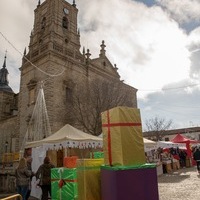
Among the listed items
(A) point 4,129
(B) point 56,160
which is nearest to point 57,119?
(B) point 56,160

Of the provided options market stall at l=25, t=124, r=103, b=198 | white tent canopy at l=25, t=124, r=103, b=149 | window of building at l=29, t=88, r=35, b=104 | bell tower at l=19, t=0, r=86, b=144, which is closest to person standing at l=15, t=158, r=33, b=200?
market stall at l=25, t=124, r=103, b=198

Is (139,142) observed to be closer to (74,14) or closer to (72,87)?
(72,87)

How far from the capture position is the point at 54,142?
37.5 feet

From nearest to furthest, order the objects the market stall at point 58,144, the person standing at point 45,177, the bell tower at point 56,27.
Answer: the person standing at point 45,177 → the market stall at point 58,144 → the bell tower at point 56,27

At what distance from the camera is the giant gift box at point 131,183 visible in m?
4.61

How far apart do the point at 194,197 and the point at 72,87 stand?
20.3 metres

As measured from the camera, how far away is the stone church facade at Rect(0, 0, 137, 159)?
83.3ft

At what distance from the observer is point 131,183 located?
184 inches

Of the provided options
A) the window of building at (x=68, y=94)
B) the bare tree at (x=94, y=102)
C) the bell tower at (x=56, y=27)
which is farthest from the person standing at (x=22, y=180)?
the bell tower at (x=56, y=27)

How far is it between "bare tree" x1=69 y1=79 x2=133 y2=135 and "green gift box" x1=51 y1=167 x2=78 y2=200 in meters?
15.5

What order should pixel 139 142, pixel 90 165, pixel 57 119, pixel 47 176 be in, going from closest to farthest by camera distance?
pixel 139 142 → pixel 90 165 → pixel 47 176 → pixel 57 119

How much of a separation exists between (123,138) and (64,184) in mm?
4236

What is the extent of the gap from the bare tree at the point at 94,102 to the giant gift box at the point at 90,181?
1806 cm

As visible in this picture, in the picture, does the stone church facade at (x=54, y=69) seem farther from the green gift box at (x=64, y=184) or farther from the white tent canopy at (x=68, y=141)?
the green gift box at (x=64, y=184)
